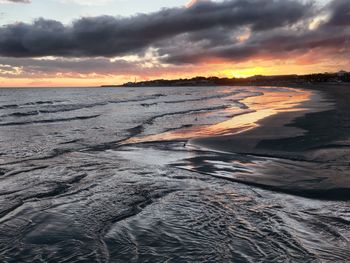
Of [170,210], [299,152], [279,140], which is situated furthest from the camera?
[279,140]

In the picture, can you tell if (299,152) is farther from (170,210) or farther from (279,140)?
(170,210)

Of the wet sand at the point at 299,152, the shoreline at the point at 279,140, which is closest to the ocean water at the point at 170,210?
the wet sand at the point at 299,152

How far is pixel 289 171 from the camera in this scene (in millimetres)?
9781

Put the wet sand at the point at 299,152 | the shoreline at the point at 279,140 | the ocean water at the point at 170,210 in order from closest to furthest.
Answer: the ocean water at the point at 170,210 → the wet sand at the point at 299,152 → the shoreline at the point at 279,140

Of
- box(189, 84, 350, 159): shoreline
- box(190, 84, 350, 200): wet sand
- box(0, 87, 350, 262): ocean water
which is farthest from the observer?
box(189, 84, 350, 159): shoreline

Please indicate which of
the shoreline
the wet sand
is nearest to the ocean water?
the wet sand

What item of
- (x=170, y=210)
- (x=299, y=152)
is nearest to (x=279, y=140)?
(x=299, y=152)

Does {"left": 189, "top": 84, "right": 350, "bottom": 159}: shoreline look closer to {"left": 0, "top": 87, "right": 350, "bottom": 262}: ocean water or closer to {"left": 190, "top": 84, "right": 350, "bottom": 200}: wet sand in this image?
{"left": 190, "top": 84, "right": 350, "bottom": 200}: wet sand

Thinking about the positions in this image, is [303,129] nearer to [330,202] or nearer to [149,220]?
[330,202]

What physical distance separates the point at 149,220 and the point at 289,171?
493 centimetres

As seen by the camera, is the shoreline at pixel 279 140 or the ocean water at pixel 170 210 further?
the shoreline at pixel 279 140

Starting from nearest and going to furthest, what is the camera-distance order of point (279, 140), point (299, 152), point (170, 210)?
point (170, 210)
point (299, 152)
point (279, 140)

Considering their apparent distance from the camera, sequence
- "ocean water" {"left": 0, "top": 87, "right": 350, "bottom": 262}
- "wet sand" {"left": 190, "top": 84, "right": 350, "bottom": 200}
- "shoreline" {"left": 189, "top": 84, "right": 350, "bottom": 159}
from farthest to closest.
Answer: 1. "shoreline" {"left": 189, "top": 84, "right": 350, "bottom": 159}
2. "wet sand" {"left": 190, "top": 84, "right": 350, "bottom": 200}
3. "ocean water" {"left": 0, "top": 87, "right": 350, "bottom": 262}

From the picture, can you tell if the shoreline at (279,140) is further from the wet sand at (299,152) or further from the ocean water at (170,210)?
the ocean water at (170,210)
